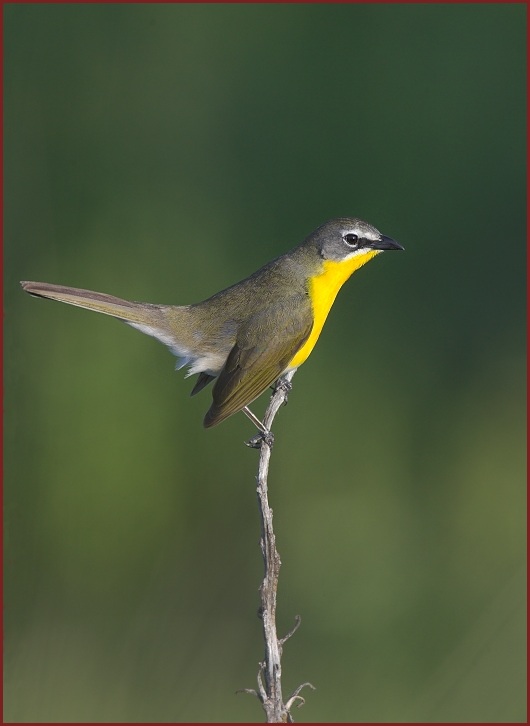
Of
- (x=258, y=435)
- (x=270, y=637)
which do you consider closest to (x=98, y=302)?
(x=258, y=435)

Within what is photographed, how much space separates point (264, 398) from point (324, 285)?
0.77 metres

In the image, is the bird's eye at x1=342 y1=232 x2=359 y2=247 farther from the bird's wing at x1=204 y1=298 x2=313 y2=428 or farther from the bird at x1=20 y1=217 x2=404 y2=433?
the bird's wing at x1=204 y1=298 x2=313 y2=428

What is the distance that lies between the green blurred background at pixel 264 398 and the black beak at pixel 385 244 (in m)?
0.95

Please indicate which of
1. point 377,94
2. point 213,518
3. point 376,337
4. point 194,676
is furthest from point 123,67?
point 194,676

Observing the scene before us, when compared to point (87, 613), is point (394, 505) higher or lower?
higher

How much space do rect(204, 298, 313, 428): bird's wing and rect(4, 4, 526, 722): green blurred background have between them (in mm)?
703

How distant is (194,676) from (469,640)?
3.82 feet

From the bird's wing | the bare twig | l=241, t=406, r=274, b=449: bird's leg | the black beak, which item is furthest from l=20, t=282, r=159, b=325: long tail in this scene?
the bare twig

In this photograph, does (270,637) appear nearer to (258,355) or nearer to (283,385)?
(258,355)

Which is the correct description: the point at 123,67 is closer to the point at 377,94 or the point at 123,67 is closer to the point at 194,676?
the point at 377,94

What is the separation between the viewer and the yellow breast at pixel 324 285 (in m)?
4.55

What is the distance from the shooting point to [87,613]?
4.85 meters

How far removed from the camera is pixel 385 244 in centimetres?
443

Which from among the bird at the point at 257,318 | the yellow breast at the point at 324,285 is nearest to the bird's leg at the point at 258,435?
the bird at the point at 257,318
